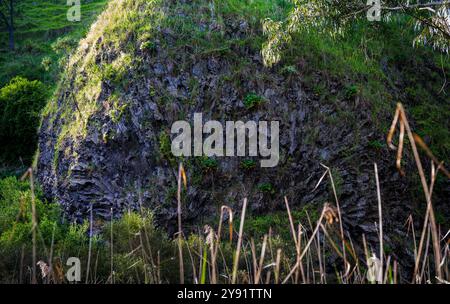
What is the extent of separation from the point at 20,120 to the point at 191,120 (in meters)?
12.1

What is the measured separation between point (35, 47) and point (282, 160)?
29.2 m

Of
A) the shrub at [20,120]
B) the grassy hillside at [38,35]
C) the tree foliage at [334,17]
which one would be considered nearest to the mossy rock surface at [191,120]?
the tree foliage at [334,17]

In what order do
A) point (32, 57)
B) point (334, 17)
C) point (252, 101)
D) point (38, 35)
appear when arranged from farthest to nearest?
point (38, 35) < point (32, 57) < point (252, 101) < point (334, 17)

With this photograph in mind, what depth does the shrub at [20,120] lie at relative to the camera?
70.3ft

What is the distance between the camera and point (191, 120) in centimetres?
1379

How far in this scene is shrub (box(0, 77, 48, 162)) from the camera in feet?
70.3

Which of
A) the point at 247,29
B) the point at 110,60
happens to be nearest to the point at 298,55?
the point at 247,29

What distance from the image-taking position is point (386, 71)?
15.9m

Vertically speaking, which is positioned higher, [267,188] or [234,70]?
[234,70]

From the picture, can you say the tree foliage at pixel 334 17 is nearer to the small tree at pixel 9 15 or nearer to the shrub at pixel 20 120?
the shrub at pixel 20 120

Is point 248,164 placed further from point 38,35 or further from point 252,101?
point 38,35

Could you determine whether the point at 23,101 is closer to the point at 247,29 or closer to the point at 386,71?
the point at 247,29

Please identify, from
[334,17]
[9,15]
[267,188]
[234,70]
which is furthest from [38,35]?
[334,17]

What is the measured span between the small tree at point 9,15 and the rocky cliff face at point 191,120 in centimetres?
2595
